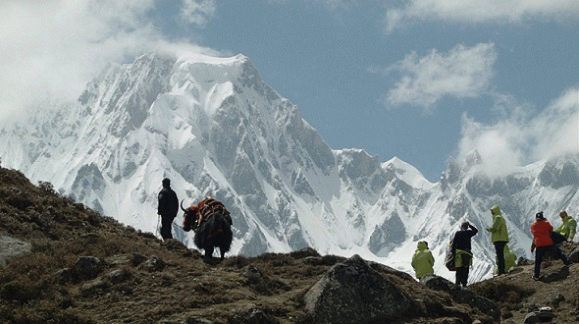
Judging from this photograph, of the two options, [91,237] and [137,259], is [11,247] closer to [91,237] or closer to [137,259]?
[91,237]

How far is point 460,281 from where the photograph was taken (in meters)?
29.4

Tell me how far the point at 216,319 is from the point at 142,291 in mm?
2376

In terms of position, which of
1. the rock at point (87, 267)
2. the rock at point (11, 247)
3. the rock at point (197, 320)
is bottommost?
the rock at point (197, 320)

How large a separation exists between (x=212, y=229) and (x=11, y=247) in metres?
6.05

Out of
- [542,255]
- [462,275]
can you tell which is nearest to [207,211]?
[462,275]

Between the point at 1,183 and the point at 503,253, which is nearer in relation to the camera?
the point at 1,183

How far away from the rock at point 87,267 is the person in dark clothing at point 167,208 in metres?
9.15

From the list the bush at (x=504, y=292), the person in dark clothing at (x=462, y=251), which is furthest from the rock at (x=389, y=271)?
the person in dark clothing at (x=462, y=251)

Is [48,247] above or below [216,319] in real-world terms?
above

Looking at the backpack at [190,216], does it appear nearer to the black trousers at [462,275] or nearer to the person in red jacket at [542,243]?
the black trousers at [462,275]

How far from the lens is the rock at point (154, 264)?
2198 cm

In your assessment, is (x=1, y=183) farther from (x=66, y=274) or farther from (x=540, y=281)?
(x=540, y=281)

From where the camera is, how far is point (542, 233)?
91.9ft

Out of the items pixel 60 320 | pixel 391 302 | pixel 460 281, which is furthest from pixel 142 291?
pixel 460 281
